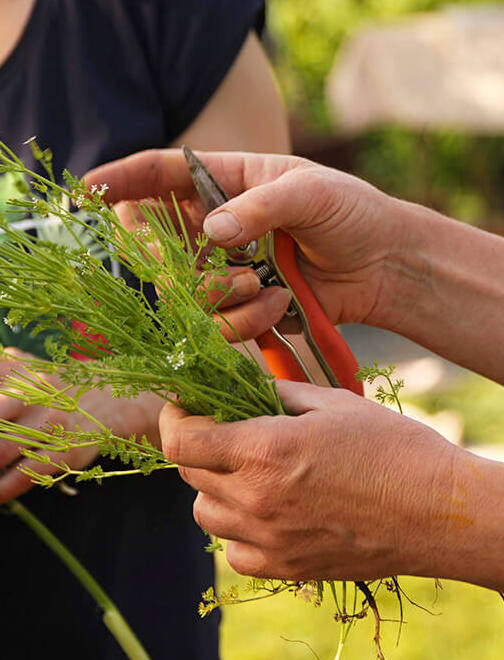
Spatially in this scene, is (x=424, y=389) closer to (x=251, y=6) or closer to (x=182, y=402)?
(x=251, y=6)

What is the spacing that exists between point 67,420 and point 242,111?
26.6 inches

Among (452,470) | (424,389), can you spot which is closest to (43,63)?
(452,470)

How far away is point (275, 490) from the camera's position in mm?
973

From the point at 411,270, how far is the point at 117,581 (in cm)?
75

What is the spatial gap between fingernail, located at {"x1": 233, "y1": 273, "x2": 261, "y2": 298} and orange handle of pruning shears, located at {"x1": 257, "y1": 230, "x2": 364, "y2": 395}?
7cm

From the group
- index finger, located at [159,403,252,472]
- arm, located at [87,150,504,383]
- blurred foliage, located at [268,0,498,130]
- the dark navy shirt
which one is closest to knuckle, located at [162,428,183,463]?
index finger, located at [159,403,252,472]

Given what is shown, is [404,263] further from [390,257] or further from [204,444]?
[204,444]

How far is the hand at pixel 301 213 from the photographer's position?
1.16 metres

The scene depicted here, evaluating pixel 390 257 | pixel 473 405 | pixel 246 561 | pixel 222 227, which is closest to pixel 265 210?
pixel 222 227

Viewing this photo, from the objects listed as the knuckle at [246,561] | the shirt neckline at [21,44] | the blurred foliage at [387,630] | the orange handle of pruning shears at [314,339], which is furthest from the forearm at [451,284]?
the blurred foliage at [387,630]

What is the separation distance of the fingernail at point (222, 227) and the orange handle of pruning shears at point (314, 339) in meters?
0.18

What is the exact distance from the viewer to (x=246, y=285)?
3.99ft

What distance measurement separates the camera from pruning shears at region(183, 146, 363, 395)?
1.20 m

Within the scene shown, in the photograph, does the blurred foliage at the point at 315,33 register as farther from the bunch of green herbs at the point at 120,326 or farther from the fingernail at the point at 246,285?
the bunch of green herbs at the point at 120,326
